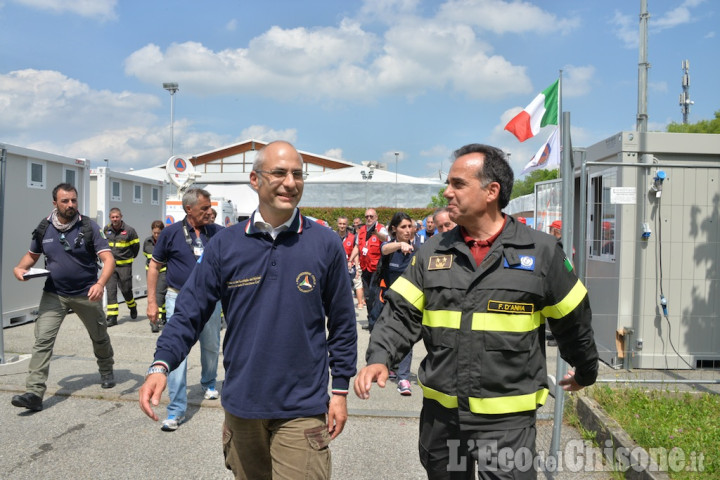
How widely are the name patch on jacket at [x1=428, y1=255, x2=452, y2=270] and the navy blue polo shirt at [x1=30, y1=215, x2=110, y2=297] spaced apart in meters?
4.50

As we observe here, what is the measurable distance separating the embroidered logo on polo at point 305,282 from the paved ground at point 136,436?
2.19 meters

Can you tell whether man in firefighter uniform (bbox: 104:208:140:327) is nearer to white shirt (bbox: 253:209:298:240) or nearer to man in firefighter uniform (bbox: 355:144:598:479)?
white shirt (bbox: 253:209:298:240)

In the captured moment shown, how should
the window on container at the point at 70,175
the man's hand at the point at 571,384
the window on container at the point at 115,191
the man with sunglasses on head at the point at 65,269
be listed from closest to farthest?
the man's hand at the point at 571,384 → the man with sunglasses on head at the point at 65,269 → the window on container at the point at 70,175 → the window on container at the point at 115,191

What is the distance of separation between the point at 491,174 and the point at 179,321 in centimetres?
164

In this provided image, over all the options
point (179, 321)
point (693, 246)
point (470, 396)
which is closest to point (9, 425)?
point (179, 321)

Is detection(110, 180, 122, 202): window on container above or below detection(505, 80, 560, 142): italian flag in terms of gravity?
below

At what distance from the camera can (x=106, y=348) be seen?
6.53 meters

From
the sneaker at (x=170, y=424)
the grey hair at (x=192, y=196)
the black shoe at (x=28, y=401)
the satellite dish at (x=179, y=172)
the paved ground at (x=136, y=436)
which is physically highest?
the satellite dish at (x=179, y=172)

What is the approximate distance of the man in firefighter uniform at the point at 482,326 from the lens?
8.81 ft

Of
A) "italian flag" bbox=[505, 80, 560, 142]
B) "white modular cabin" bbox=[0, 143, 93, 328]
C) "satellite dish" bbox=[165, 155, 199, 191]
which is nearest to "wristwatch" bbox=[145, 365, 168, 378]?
"white modular cabin" bbox=[0, 143, 93, 328]

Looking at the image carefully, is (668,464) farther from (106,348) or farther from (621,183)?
(106,348)

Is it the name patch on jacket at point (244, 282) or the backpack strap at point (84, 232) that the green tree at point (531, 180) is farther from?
the name patch on jacket at point (244, 282)

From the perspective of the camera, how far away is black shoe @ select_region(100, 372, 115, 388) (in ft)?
21.6

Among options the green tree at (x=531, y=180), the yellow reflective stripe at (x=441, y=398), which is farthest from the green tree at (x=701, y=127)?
the yellow reflective stripe at (x=441, y=398)
